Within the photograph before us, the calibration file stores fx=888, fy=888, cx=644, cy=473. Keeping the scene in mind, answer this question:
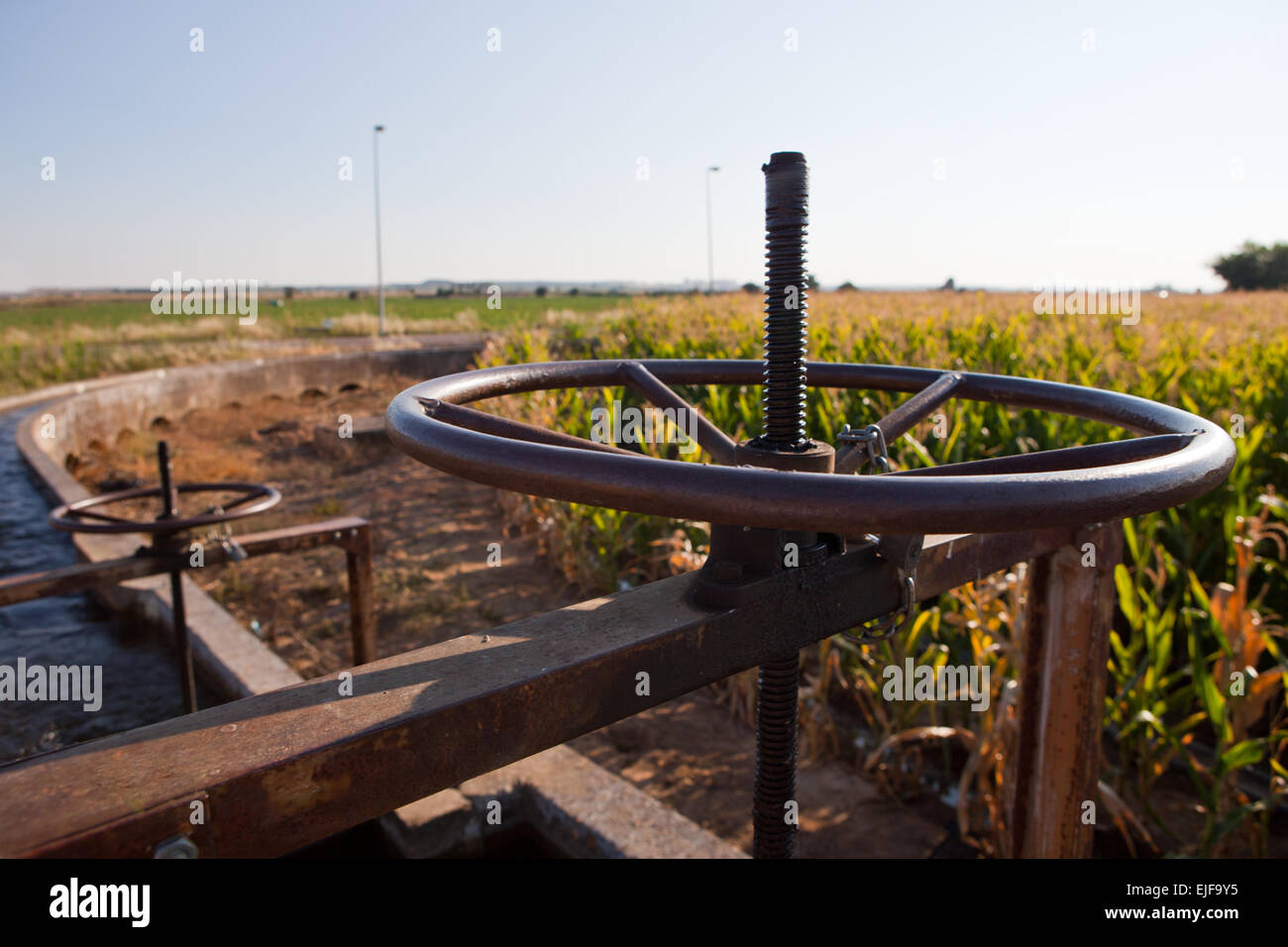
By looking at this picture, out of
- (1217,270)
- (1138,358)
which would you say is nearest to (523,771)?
(1138,358)

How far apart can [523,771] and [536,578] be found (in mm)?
2739

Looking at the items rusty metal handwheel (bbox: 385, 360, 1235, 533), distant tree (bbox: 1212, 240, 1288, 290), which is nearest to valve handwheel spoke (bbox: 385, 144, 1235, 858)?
rusty metal handwheel (bbox: 385, 360, 1235, 533)

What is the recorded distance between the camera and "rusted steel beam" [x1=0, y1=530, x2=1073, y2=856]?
1.99 feet

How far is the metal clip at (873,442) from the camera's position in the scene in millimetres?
1008

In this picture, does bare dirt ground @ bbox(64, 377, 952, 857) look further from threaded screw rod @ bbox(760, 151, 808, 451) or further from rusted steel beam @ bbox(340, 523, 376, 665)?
threaded screw rod @ bbox(760, 151, 808, 451)

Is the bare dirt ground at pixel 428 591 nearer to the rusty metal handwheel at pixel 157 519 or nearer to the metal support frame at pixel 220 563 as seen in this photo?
the metal support frame at pixel 220 563

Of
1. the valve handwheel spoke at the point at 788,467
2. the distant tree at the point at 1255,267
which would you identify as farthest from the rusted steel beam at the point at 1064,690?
the distant tree at the point at 1255,267

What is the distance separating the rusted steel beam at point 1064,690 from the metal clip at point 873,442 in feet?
1.98

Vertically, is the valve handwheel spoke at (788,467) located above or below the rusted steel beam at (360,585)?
above

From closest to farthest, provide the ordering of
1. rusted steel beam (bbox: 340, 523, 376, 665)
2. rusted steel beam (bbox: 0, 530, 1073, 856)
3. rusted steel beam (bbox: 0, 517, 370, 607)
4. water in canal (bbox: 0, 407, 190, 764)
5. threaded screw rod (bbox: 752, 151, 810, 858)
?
rusted steel beam (bbox: 0, 530, 1073, 856), threaded screw rod (bbox: 752, 151, 810, 858), rusted steel beam (bbox: 0, 517, 370, 607), rusted steel beam (bbox: 340, 523, 376, 665), water in canal (bbox: 0, 407, 190, 764)

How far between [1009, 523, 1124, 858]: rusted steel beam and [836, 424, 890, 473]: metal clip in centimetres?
60

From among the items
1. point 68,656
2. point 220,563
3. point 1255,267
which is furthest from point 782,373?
point 1255,267

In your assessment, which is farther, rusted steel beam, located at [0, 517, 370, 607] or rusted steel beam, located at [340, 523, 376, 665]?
rusted steel beam, located at [340, 523, 376, 665]
